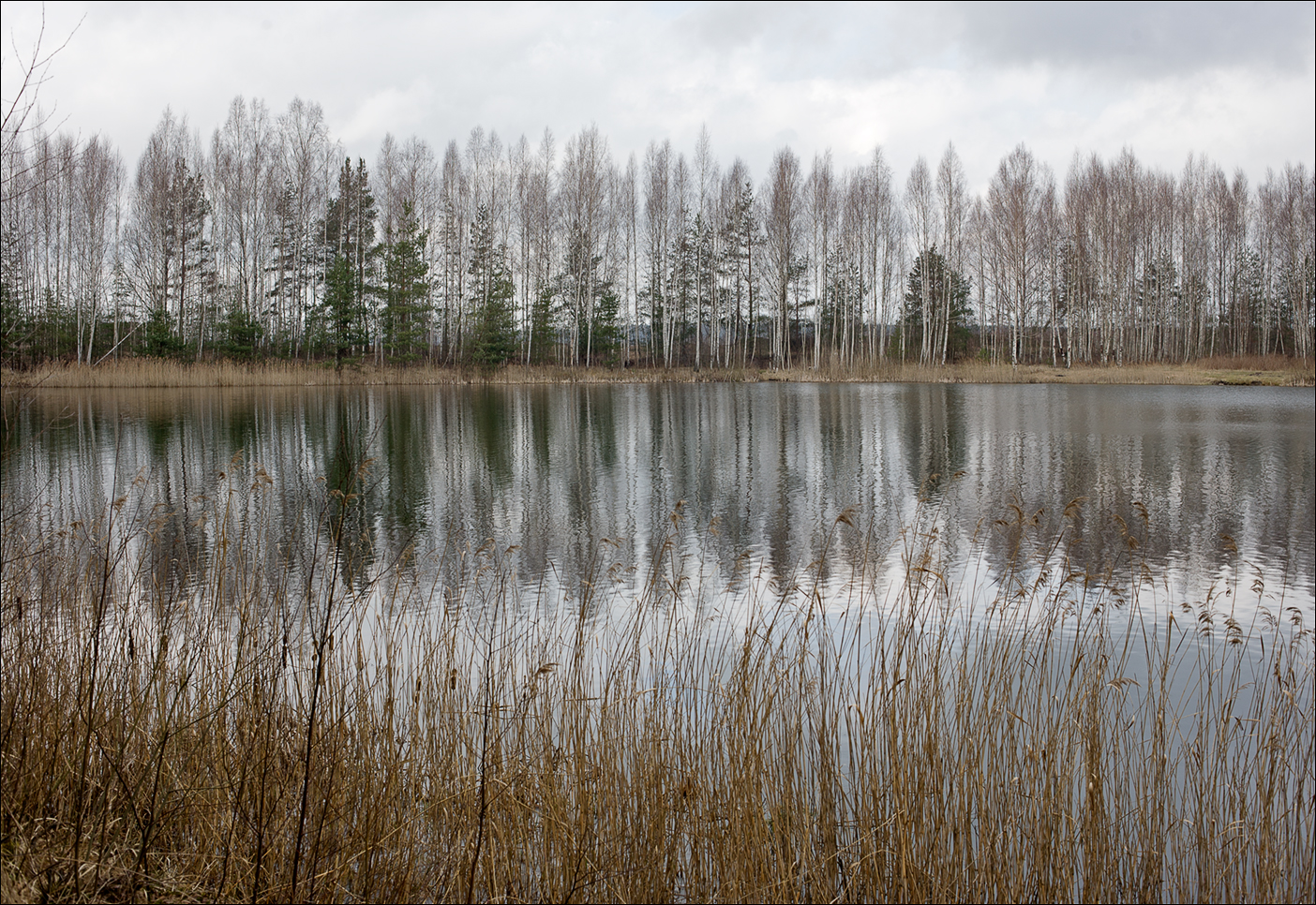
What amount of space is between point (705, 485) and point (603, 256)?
30.5 meters

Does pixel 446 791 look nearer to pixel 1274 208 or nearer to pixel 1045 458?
pixel 1045 458

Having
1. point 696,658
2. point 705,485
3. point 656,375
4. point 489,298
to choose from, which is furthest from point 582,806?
point 656,375

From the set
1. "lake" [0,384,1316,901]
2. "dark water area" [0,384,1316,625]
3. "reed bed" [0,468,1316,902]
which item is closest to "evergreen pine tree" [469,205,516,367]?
"dark water area" [0,384,1316,625]

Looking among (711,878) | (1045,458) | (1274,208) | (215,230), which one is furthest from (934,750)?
(1274,208)

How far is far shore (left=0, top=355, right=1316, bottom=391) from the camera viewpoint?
27609mm

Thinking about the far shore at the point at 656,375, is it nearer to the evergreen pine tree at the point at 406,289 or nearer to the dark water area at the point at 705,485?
the evergreen pine tree at the point at 406,289

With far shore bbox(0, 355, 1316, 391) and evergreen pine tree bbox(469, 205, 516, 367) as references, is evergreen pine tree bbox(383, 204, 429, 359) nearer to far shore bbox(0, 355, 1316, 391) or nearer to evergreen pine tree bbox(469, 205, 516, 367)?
far shore bbox(0, 355, 1316, 391)

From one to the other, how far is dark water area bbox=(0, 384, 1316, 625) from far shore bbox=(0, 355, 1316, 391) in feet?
24.2

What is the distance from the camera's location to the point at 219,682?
320 cm

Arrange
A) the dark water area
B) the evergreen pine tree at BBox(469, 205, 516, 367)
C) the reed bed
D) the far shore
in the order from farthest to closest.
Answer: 1. the evergreen pine tree at BBox(469, 205, 516, 367)
2. the far shore
3. the dark water area
4. the reed bed

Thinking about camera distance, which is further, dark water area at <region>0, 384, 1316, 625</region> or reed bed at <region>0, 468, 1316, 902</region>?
dark water area at <region>0, 384, 1316, 625</region>

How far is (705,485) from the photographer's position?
1057 cm

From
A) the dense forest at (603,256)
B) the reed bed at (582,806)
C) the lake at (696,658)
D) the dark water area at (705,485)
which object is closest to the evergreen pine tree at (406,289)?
the dense forest at (603,256)

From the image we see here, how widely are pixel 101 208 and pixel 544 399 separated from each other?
2139cm
